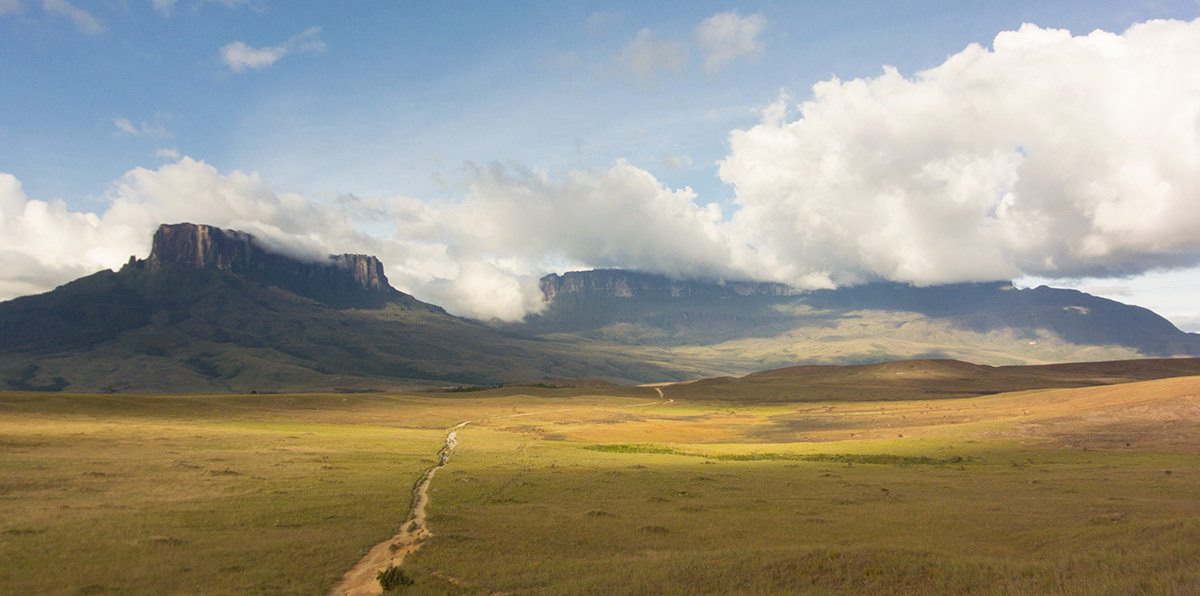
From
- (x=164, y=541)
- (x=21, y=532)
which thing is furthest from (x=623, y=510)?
(x=21, y=532)

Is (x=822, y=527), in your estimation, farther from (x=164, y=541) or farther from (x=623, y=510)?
(x=164, y=541)

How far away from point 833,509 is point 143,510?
95.6 ft

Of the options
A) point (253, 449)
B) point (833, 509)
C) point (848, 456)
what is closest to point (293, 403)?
point (253, 449)

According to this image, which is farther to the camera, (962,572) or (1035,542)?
(1035,542)

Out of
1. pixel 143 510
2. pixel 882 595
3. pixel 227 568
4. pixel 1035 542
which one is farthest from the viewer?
pixel 143 510

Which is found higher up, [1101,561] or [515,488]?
[1101,561]

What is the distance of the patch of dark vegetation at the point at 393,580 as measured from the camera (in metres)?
16.0

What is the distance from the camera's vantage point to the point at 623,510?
27.2 metres

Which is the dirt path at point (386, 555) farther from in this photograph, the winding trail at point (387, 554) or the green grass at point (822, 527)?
the green grass at point (822, 527)

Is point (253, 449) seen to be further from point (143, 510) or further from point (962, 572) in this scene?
point (962, 572)

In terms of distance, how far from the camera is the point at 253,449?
43906mm

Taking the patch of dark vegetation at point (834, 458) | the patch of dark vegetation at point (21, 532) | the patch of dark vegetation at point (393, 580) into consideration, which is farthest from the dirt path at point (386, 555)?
the patch of dark vegetation at point (834, 458)

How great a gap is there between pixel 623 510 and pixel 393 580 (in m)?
13.0

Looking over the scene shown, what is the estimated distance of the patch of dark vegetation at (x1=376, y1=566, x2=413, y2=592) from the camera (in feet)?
52.6
